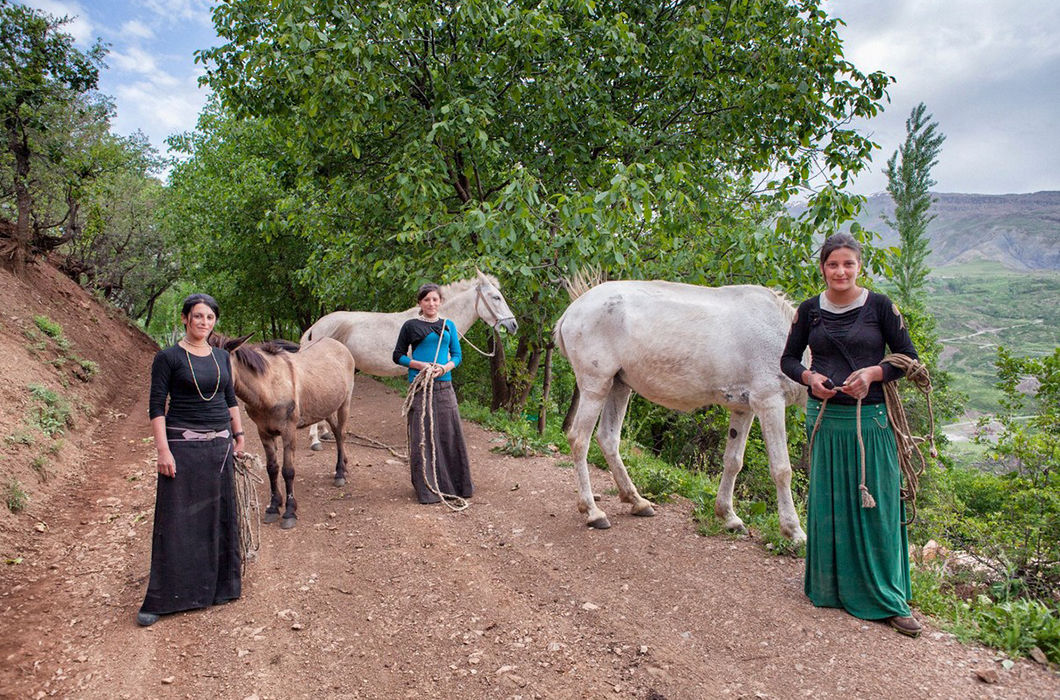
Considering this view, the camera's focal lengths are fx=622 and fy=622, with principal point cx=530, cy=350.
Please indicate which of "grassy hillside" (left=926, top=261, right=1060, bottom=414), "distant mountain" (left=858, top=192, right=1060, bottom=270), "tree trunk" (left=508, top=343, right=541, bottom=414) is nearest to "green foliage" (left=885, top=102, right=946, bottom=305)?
"grassy hillside" (left=926, top=261, right=1060, bottom=414)

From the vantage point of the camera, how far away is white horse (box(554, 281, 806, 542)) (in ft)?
16.1

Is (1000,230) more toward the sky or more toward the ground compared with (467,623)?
more toward the sky

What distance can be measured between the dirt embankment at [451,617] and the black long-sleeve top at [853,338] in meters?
1.50

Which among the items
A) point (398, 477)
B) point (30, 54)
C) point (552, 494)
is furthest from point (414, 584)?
point (30, 54)

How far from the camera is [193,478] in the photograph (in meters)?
4.28

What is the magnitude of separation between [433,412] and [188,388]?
272 centimetres

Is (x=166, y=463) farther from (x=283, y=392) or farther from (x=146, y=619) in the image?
(x=283, y=392)

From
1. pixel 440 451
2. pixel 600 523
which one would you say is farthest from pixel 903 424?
pixel 440 451

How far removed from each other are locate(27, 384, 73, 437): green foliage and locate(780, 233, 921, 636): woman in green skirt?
9003mm

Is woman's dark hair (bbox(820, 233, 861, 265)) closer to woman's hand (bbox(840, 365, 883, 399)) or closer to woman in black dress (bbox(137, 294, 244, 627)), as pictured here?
woman's hand (bbox(840, 365, 883, 399))

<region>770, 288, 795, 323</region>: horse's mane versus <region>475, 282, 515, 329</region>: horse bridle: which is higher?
<region>770, 288, 795, 323</region>: horse's mane

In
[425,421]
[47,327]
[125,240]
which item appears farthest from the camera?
[125,240]

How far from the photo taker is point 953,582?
525 cm

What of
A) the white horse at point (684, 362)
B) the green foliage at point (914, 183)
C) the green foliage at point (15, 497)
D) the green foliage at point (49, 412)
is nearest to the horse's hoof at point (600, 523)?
the white horse at point (684, 362)
